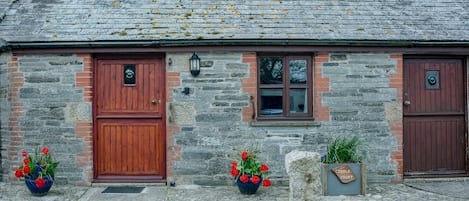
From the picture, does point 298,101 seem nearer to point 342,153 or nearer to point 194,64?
point 342,153

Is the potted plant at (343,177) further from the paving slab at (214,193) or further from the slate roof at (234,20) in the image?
the slate roof at (234,20)

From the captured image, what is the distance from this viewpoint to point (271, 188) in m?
6.64

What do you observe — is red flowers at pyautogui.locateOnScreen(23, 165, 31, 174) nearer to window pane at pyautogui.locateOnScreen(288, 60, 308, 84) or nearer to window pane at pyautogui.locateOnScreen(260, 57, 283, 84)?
window pane at pyautogui.locateOnScreen(260, 57, 283, 84)

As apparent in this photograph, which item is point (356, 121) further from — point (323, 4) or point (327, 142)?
point (323, 4)

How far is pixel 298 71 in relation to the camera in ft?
23.0

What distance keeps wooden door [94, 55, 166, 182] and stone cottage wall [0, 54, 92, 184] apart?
0.77 feet

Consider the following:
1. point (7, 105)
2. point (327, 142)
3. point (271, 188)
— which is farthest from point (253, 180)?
point (7, 105)

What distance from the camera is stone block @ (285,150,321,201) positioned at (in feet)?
18.3

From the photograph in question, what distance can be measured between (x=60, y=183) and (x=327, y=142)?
15.9ft

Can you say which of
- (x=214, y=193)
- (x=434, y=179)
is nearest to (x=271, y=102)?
(x=214, y=193)

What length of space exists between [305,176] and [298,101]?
1.80 meters

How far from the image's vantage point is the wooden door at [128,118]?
6953mm

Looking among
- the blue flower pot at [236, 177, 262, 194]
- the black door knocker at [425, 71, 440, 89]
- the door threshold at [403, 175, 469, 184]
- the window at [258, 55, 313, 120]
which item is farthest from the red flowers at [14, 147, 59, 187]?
the black door knocker at [425, 71, 440, 89]

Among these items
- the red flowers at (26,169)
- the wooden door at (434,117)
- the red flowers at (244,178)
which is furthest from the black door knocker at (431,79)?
the red flowers at (26,169)
